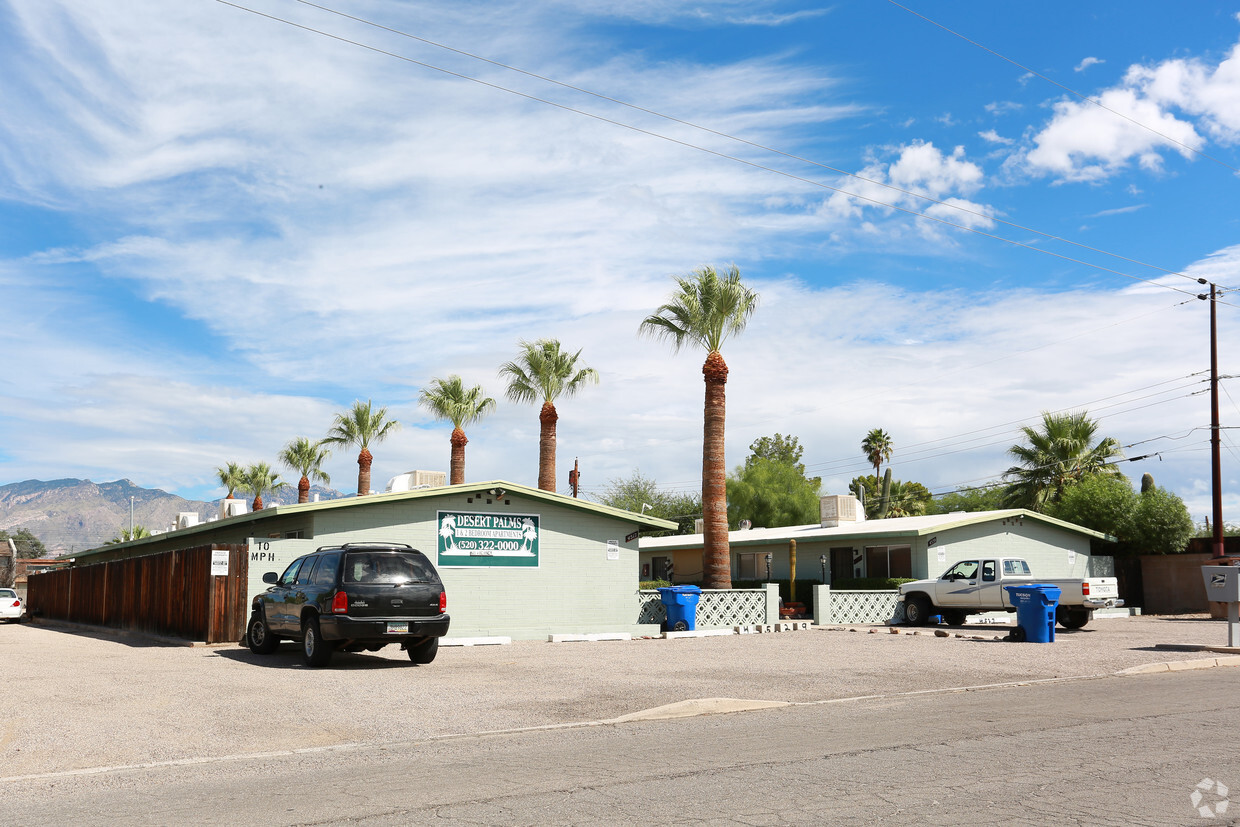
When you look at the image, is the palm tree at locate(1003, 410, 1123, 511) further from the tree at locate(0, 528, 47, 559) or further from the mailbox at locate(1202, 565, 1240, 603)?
the tree at locate(0, 528, 47, 559)

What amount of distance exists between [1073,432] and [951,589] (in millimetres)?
18879

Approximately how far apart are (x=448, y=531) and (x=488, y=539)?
978 mm

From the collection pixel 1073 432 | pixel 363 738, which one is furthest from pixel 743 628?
pixel 1073 432

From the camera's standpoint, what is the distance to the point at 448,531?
75.9 feet

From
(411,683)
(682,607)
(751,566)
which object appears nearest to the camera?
(411,683)

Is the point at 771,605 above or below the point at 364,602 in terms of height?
below

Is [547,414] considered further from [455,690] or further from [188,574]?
[455,690]

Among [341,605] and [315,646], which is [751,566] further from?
[341,605]

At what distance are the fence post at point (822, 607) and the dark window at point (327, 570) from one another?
16.4 metres

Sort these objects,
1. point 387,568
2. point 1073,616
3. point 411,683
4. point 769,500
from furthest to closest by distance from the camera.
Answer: point 769,500, point 1073,616, point 387,568, point 411,683

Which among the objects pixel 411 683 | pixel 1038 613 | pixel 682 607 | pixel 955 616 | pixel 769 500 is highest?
pixel 769 500

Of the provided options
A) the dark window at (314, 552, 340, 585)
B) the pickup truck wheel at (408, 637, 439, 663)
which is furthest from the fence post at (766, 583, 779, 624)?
the dark window at (314, 552, 340, 585)

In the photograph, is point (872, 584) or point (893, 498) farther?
point (893, 498)

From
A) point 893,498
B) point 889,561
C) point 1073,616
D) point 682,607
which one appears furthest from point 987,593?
point 893,498
